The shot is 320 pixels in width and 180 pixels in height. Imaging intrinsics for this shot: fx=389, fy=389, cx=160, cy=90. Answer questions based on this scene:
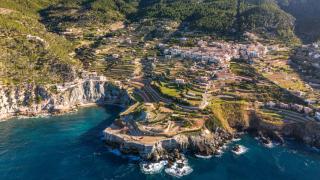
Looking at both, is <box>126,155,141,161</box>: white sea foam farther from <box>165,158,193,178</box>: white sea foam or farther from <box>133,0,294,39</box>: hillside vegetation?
<box>133,0,294,39</box>: hillside vegetation

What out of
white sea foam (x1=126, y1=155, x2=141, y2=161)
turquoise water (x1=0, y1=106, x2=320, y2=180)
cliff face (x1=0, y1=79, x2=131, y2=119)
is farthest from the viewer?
cliff face (x1=0, y1=79, x2=131, y2=119)

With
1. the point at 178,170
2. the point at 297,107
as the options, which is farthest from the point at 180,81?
the point at 178,170

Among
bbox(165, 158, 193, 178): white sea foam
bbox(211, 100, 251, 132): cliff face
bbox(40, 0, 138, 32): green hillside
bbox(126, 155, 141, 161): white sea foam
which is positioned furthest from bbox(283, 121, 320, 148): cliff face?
bbox(40, 0, 138, 32): green hillside

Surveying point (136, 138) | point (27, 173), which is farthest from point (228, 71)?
point (27, 173)

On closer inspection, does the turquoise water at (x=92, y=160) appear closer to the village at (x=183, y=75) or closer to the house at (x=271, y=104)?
the village at (x=183, y=75)

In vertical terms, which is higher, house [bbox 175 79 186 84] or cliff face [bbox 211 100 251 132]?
house [bbox 175 79 186 84]

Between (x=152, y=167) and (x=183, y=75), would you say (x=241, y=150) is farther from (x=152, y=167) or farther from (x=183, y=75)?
(x=183, y=75)

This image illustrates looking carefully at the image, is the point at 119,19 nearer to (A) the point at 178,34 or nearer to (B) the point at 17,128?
(A) the point at 178,34
